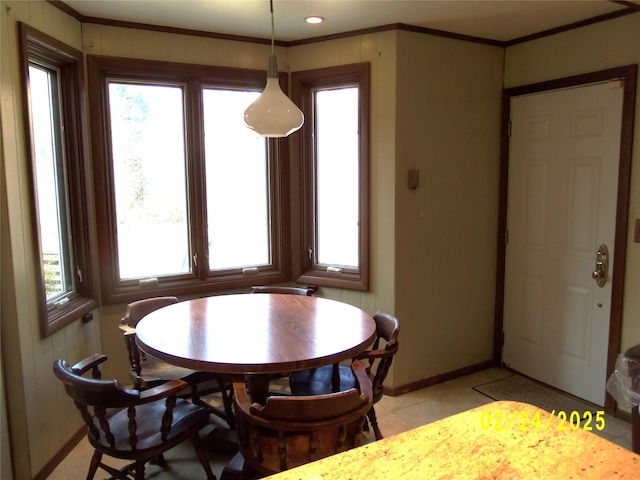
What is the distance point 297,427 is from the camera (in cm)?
168

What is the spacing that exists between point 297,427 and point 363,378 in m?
0.42

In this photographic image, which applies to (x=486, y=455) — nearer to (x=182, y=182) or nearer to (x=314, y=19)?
(x=314, y=19)

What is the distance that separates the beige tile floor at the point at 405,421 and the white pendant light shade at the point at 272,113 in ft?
5.61

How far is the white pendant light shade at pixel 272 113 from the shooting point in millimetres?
2061

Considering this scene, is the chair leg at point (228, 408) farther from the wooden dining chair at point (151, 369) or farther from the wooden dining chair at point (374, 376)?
the wooden dining chair at point (374, 376)

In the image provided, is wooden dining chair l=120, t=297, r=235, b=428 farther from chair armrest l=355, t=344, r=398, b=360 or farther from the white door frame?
the white door frame

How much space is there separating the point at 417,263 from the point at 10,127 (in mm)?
2381

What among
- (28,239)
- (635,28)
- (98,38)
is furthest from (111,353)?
(635,28)

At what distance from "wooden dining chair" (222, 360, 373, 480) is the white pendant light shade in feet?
3.57

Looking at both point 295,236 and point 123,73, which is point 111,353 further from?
point 123,73

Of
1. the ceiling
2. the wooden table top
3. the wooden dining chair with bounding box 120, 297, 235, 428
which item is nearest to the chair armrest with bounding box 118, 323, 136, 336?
the wooden dining chair with bounding box 120, 297, 235, 428

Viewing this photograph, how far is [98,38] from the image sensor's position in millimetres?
2924

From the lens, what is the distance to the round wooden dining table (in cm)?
188
